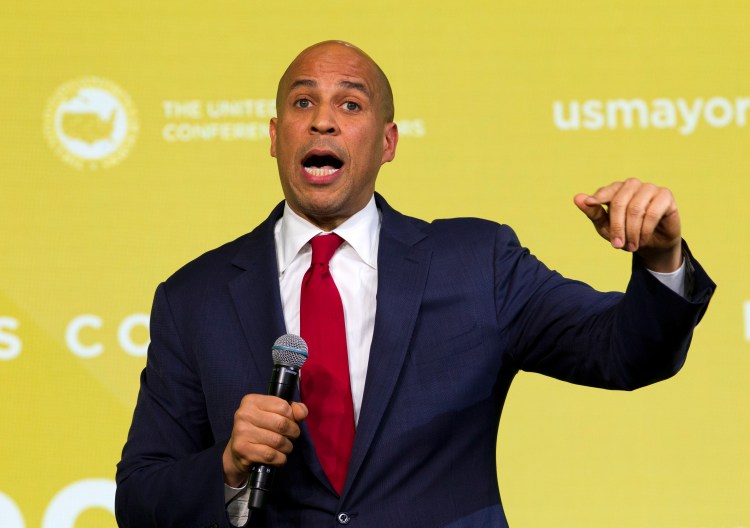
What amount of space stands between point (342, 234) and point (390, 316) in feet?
0.83

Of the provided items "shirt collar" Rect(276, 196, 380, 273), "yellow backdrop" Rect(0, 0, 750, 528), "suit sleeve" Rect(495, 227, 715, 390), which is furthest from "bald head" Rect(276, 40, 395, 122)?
"yellow backdrop" Rect(0, 0, 750, 528)

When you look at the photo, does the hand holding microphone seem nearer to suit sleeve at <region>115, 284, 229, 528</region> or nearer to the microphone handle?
the microphone handle

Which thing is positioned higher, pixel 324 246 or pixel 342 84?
pixel 342 84

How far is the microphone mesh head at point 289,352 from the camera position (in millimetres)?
1828

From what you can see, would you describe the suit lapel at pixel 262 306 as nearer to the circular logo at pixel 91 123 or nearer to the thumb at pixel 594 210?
the thumb at pixel 594 210

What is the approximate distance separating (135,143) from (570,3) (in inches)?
48.6

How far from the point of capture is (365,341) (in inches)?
84.4

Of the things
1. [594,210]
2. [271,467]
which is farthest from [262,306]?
[594,210]

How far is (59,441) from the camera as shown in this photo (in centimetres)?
310

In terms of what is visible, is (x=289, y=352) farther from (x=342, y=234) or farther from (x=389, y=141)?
(x=389, y=141)

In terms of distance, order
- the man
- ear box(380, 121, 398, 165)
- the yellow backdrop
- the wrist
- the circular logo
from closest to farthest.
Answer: the wrist → the man → ear box(380, 121, 398, 165) → the yellow backdrop → the circular logo

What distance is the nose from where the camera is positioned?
2256 millimetres

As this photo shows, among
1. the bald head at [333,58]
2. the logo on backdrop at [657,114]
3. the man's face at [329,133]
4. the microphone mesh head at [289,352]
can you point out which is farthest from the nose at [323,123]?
the logo on backdrop at [657,114]

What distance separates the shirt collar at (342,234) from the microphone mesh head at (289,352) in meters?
0.42
